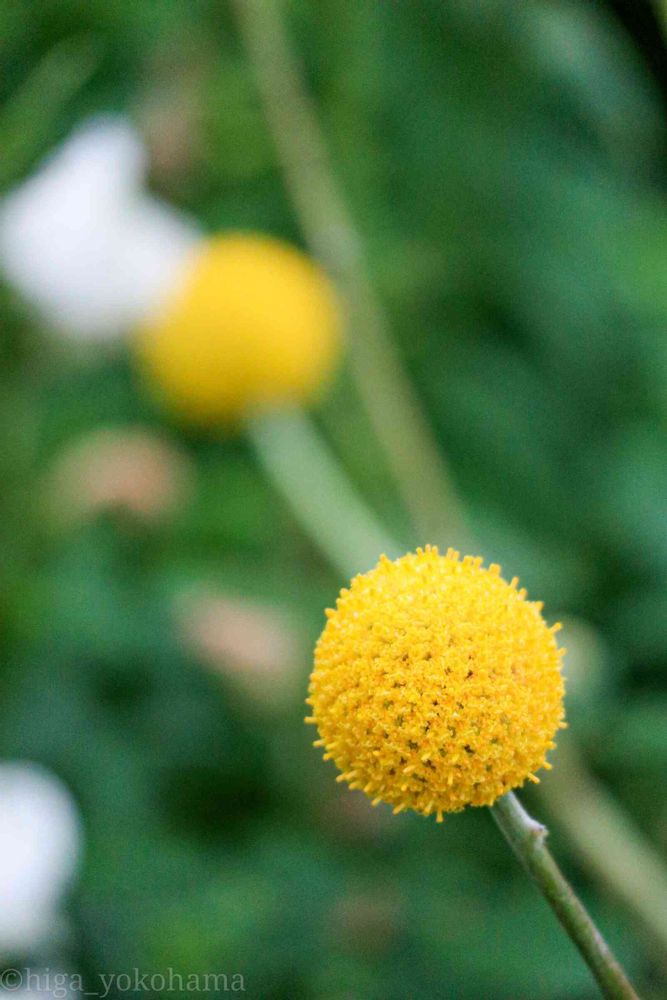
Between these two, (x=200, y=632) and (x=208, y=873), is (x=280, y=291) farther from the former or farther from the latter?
(x=208, y=873)

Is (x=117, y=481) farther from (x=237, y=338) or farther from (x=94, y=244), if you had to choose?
(x=94, y=244)

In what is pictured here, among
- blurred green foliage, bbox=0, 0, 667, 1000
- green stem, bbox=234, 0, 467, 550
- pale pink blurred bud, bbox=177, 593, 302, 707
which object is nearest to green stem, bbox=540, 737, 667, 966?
blurred green foliage, bbox=0, 0, 667, 1000

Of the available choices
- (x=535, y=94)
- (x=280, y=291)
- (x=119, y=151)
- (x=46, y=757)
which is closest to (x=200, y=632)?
(x=46, y=757)

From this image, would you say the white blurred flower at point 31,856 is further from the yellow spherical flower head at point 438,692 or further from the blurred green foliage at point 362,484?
the yellow spherical flower head at point 438,692

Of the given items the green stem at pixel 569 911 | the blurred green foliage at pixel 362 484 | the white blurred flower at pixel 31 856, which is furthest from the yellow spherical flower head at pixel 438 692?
the white blurred flower at pixel 31 856

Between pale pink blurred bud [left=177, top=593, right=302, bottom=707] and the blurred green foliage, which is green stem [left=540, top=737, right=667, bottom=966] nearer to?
the blurred green foliage
